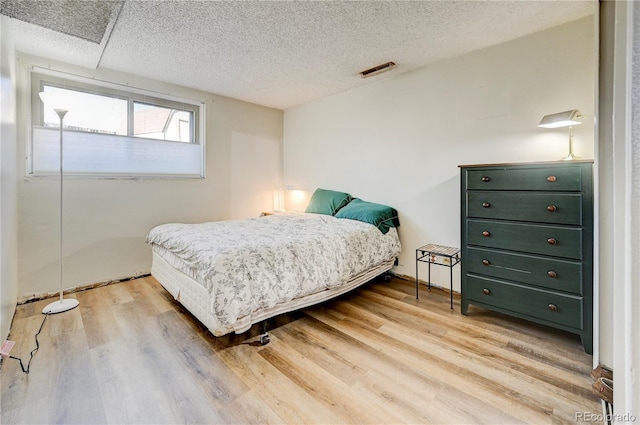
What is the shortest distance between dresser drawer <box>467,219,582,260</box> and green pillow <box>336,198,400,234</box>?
0.96m

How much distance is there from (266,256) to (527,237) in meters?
1.90

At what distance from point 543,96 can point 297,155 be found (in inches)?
124

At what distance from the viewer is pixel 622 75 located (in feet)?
1.69

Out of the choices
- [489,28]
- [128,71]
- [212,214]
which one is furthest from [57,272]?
[489,28]

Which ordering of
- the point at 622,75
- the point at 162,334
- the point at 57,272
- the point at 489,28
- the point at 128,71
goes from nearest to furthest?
1. the point at 622,75
2. the point at 162,334
3. the point at 489,28
4. the point at 57,272
5. the point at 128,71

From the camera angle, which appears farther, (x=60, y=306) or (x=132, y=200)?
(x=132, y=200)

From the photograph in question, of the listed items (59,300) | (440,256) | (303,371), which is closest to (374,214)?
(440,256)

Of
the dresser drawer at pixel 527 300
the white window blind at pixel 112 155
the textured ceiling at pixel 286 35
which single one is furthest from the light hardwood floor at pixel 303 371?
the textured ceiling at pixel 286 35

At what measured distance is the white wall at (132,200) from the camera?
271 centimetres

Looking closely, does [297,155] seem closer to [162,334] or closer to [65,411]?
[162,334]

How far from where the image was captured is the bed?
1.79 m

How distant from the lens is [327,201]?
3.79 m

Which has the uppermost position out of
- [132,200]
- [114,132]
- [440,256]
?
[114,132]

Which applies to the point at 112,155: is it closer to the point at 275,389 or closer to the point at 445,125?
the point at 275,389
